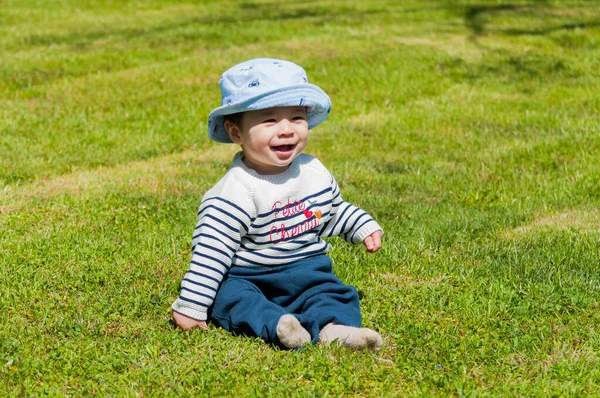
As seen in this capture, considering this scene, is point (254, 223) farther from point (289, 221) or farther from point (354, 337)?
point (354, 337)

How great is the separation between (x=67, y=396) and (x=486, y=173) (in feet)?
16.2

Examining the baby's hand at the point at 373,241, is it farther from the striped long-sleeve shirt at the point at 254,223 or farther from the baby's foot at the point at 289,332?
the baby's foot at the point at 289,332

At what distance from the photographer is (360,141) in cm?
898

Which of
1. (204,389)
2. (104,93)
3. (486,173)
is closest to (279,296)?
(204,389)

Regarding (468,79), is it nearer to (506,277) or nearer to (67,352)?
(506,277)

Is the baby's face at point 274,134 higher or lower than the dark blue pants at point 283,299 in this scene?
higher

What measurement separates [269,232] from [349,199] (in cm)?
256

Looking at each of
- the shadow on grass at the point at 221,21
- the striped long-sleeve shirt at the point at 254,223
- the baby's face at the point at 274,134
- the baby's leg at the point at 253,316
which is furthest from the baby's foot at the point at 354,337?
the shadow on grass at the point at 221,21

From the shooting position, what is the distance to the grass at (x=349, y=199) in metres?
4.01

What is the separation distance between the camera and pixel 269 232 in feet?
14.6

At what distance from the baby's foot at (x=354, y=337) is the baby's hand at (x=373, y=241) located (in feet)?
2.09

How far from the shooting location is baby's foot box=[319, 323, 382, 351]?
162 inches

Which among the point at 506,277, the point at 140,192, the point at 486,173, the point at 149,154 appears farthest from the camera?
the point at 149,154

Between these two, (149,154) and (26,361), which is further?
(149,154)
